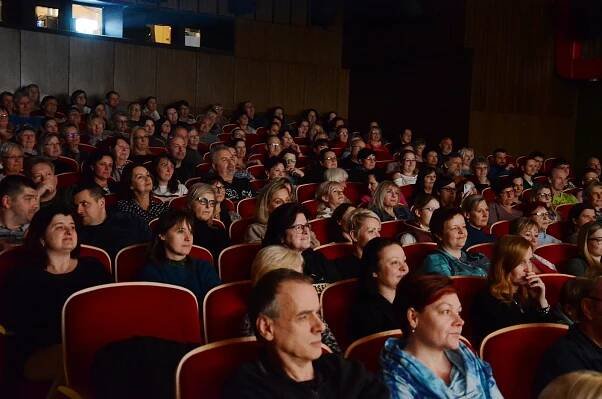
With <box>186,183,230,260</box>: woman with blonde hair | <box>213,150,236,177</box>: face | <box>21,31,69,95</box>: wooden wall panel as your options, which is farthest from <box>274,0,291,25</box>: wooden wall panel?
<box>186,183,230,260</box>: woman with blonde hair

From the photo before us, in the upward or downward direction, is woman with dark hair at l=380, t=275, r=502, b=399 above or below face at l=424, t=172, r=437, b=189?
below

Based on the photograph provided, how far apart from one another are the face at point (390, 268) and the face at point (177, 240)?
0.78 metres

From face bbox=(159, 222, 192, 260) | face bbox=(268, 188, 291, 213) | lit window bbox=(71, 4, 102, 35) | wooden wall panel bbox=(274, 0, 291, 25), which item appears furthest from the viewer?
wooden wall panel bbox=(274, 0, 291, 25)

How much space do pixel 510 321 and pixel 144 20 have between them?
773cm

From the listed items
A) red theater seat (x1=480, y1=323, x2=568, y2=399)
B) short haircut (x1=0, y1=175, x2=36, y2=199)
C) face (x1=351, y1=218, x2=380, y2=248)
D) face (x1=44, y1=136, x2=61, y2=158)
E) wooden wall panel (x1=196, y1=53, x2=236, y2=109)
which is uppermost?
wooden wall panel (x1=196, y1=53, x2=236, y2=109)

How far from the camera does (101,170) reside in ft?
14.8

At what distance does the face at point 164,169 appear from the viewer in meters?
4.55

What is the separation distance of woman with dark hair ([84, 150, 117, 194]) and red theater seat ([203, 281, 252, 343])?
2.23m

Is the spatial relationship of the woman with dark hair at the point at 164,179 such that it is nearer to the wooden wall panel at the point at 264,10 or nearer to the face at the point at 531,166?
the face at the point at 531,166

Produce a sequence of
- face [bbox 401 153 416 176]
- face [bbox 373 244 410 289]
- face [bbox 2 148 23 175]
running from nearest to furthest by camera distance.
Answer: face [bbox 373 244 410 289], face [bbox 2 148 23 175], face [bbox 401 153 416 176]

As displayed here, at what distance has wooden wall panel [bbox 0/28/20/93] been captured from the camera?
8.19 m

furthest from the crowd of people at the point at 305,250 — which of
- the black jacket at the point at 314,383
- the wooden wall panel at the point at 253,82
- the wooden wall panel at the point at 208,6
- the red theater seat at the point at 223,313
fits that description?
the wooden wall panel at the point at 253,82

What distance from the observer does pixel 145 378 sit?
70.3 inches

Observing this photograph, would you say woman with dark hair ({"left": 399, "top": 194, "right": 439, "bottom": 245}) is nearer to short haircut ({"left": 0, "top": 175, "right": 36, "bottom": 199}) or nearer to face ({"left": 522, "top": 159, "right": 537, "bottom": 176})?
short haircut ({"left": 0, "top": 175, "right": 36, "bottom": 199})
